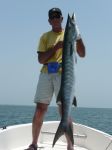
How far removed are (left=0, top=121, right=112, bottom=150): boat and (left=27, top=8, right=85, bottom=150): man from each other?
2.83 feet

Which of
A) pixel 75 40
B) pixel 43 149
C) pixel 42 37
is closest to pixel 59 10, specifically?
pixel 42 37

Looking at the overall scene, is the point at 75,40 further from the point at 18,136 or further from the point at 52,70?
the point at 18,136

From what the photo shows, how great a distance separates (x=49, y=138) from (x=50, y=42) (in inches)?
105

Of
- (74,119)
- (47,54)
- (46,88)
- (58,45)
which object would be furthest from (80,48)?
(74,119)

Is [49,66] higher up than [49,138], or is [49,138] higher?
[49,66]

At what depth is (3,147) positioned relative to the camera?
9031mm

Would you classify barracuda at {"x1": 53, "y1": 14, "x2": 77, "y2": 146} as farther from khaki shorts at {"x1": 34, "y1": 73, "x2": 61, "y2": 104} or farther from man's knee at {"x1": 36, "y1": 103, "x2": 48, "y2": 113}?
man's knee at {"x1": 36, "y1": 103, "x2": 48, "y2": 113}

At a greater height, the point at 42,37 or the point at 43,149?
the point at 42,37

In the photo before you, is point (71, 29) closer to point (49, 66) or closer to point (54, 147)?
point (49, 66)

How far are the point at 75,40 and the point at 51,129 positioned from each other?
13.2 feet

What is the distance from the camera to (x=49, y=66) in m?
8.36

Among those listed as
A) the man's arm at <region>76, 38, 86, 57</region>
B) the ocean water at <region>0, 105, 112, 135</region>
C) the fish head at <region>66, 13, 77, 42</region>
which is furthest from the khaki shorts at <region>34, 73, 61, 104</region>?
the fish head at <region>66, 13, 77, 42</region>

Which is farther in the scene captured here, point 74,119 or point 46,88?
point 74,119

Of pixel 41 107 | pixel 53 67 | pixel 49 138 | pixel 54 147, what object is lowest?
pixel 54 147
